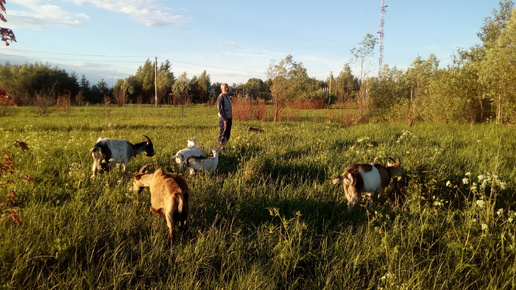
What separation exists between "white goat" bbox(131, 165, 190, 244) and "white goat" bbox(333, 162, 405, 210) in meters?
2.56

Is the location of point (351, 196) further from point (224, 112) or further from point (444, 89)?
point (444, 89)

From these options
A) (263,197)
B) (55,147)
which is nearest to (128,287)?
(263,197)

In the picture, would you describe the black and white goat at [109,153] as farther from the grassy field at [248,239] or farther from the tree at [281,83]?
the tree at [281,83]

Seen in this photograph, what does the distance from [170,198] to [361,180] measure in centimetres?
314

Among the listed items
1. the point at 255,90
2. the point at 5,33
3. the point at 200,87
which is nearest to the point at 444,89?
the point at 5,33

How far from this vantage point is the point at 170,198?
3.70 metres

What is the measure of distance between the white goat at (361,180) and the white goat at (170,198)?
101 inches

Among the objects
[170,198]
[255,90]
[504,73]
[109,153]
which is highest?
[255,90]

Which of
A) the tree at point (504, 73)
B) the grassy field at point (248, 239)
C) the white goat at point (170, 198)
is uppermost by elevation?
the tree at point (504, 73)

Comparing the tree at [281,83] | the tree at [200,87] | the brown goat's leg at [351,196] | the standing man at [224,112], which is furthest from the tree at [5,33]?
the tree at [200,87]

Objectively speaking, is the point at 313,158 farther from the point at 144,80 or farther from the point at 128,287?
the point at 144,80

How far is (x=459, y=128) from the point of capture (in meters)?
13.2

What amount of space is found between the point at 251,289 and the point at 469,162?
7.22 metres

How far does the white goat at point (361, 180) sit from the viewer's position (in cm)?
507
